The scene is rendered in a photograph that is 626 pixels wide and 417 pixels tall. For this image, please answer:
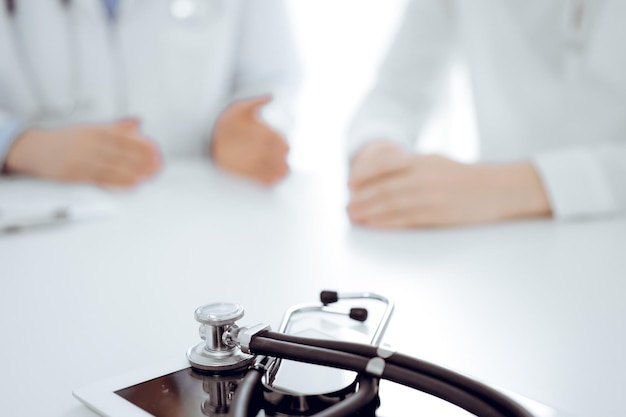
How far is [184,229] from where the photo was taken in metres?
0.74

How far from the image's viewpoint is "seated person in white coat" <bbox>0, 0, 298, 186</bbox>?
1.10 metres

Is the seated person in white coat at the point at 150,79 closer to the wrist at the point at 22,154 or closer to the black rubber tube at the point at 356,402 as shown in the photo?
the wrist at the point at 22,154

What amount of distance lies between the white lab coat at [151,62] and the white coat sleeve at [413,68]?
219 millimetres

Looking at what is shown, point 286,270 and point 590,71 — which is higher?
point 590,71

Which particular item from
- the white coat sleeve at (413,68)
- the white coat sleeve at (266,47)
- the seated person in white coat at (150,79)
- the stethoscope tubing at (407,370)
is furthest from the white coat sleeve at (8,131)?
the stethoscope tubing at (407,370)

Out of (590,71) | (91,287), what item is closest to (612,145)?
(590,71)

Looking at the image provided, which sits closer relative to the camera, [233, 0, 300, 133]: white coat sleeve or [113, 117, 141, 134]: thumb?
[113, 117, 141, 134]: thumb

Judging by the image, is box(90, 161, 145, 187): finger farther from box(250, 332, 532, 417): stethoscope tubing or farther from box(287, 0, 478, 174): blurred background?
box(287, 0, 478, 174): blurred background

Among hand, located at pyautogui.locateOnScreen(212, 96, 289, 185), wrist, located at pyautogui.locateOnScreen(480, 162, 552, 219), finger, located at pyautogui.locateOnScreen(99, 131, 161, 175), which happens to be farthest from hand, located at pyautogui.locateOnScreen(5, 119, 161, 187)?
wrist, located at pyautogui.locateOnScreen(480, 162, 552, 219)

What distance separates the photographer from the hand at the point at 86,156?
1018mm

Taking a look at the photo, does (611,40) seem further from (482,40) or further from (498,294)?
(498,294)

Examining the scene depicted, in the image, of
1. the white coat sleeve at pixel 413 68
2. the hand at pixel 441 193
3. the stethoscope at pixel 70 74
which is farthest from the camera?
the stethoscope at pixel 70 74

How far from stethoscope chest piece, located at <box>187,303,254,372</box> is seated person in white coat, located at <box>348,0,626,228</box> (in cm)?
42

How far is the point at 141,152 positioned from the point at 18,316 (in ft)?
1.95
